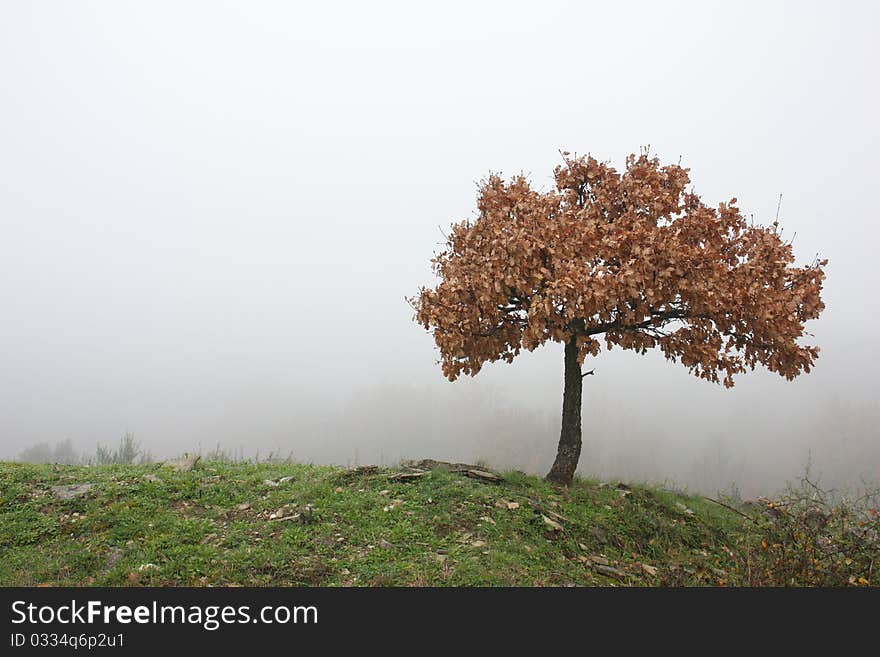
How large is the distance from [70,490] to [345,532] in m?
7.58

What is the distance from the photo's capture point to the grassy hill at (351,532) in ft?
30.6

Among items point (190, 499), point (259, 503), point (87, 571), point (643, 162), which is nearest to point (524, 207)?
point (643, 162)

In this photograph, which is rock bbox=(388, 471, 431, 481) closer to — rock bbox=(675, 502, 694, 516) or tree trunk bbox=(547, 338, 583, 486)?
tree trunk bbox=(547, 338, 583, 486)

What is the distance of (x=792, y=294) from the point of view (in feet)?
46.1

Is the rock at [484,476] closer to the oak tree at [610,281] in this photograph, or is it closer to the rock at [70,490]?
the oak tree at [610,281]

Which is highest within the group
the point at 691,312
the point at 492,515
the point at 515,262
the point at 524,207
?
the point at 524,207

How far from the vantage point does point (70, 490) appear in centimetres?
1363

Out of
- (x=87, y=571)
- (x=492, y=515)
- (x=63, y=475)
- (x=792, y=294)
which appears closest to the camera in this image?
(x=87, y=571)

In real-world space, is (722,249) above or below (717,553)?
above

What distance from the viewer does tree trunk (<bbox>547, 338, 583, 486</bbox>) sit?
15375mm

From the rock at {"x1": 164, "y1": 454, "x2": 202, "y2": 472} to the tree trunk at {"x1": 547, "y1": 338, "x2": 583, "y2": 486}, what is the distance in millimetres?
9826

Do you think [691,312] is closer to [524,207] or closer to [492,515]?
[524,207]

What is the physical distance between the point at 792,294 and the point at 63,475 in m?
19.2

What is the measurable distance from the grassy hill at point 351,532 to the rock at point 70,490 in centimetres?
7
